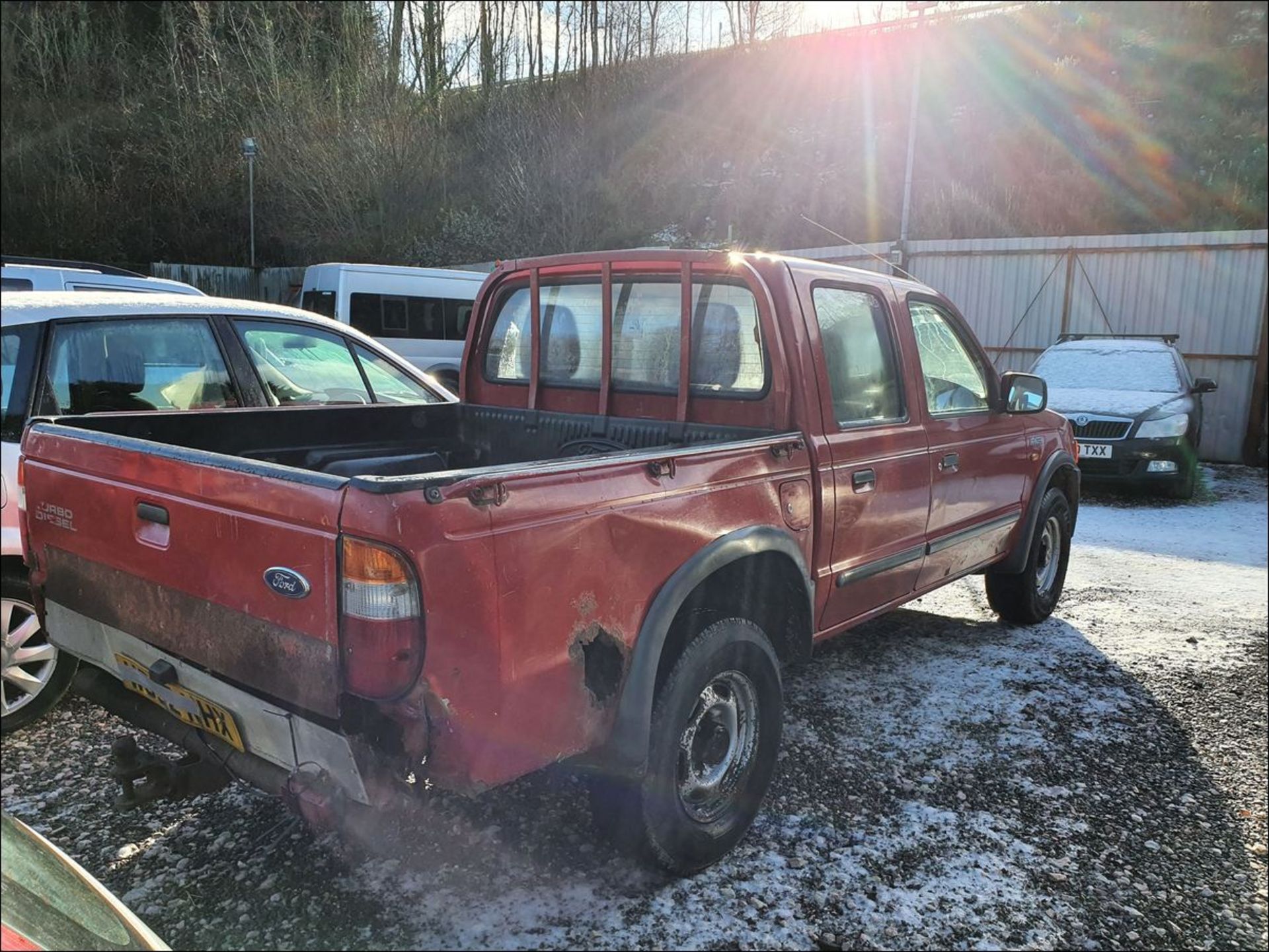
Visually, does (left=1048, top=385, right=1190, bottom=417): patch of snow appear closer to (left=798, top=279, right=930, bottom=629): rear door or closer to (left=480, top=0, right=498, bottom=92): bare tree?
(left=798, top=279, right=930, bottom=629): rear door

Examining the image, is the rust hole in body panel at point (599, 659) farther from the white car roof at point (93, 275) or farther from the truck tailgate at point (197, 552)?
the white car roof at point (93, 275)

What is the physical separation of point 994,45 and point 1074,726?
26.8 m

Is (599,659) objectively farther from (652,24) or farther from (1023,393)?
(652,24)

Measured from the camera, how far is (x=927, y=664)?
448 centimetres

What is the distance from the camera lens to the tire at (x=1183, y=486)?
8797 mm

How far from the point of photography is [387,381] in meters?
5.02

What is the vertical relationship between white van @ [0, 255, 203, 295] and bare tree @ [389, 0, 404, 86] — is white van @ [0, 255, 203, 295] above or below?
below

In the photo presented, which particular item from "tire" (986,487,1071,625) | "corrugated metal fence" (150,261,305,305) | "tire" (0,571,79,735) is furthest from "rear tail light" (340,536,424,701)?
"corrugated metal fence" (150,261,305,305)

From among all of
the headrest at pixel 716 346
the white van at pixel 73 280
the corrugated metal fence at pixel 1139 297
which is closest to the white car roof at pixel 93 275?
the white van at pixel 73 280

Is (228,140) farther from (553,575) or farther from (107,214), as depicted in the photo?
(553,575)

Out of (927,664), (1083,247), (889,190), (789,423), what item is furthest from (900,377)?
(889,190)

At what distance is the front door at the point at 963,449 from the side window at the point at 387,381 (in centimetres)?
257

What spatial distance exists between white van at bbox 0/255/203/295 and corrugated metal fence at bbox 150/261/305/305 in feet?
51.8

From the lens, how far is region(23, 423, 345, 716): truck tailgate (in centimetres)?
194
